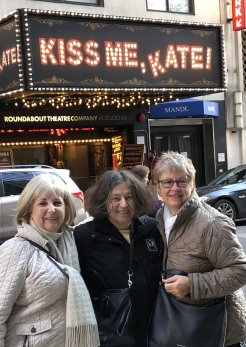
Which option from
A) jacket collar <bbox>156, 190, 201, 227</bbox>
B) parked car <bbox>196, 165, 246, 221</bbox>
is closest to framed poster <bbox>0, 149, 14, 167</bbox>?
parked car <bbox>196, 165, 246, 221</bbox>

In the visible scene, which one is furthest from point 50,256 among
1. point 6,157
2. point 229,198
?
point 6,157

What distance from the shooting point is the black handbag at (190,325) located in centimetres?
241

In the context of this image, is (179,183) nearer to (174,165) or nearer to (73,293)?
(174,165)

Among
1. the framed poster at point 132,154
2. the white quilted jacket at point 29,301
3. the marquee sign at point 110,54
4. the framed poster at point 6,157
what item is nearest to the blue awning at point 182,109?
the framed poster at point 132,154

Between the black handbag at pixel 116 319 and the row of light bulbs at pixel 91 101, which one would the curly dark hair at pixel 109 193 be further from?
the row of light bulbs at pixel 91 101

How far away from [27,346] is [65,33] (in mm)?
9072

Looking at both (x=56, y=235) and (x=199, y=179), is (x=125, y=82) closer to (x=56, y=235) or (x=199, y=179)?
(x=199, y=179)

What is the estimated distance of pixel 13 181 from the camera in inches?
368

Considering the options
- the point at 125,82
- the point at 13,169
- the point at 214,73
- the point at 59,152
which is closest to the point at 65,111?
the point at 59,152

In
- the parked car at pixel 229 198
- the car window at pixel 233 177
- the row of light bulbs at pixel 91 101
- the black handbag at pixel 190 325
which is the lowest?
the parked car at pixel 229 198

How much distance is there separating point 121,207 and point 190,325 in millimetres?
678

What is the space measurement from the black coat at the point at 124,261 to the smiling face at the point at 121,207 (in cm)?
4

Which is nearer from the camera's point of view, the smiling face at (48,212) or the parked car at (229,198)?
the smiling face at (48,212)

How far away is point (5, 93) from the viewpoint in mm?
11000
